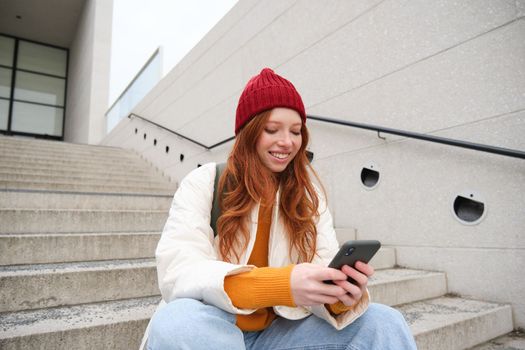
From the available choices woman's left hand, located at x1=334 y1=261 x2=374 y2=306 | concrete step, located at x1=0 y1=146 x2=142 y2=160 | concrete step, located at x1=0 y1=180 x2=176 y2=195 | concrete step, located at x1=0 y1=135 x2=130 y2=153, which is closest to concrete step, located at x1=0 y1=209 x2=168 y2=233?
concrete step, located at x1=0 y1=180 x2=176 y2=195

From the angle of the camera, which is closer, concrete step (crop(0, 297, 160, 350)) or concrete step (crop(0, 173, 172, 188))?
concrete step (crop(0, 297, 160, 350))

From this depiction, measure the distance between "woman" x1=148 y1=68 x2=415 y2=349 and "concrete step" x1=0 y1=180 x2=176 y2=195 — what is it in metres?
2.71

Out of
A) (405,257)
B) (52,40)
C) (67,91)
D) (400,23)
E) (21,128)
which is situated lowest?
(405,257)

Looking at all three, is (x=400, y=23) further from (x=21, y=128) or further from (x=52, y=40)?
(x=52, y=40)

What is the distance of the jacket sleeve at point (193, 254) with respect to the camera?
0.84 m

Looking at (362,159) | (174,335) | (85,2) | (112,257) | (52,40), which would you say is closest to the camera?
(174,335)

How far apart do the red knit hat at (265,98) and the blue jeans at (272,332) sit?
65 cm

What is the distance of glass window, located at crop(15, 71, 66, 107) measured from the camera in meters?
A: 12.4

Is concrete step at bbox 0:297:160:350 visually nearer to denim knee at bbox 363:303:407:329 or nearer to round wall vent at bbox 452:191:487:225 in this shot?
denim knee at bbox 363:303:407:329

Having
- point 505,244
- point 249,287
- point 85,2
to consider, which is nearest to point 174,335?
point 249,287

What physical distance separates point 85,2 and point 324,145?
491 inches

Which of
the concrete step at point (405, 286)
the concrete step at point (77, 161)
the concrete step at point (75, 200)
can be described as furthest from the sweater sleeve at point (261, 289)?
the concrete step at point (77, 161)

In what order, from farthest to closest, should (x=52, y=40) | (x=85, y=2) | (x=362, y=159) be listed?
1. (x=52, y=40)
2. (x=85, y=2)
3. (x=362, y=159)

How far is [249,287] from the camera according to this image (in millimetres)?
842
